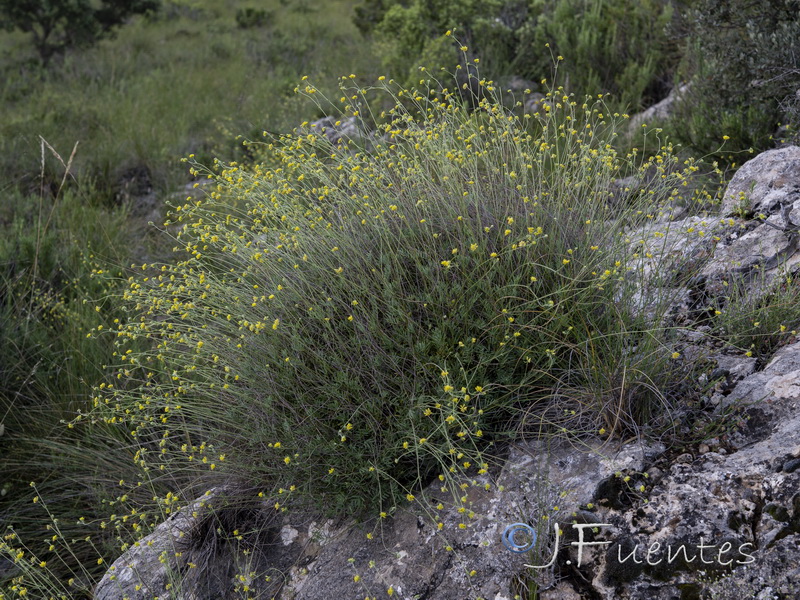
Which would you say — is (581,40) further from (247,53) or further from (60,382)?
(247,53)

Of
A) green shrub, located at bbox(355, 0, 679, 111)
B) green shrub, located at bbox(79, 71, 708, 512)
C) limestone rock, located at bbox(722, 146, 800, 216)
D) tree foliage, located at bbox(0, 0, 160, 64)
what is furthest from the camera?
tree foliage, located at bbox(0, 0, 160, 64)

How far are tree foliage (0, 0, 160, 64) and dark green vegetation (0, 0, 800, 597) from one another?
18.1 ft

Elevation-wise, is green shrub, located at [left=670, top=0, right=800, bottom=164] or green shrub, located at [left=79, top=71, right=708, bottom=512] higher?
green shrub, located at [left=670, top=0, right=800, bottom=164]

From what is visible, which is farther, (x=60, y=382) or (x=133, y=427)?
(x=60, y=382)

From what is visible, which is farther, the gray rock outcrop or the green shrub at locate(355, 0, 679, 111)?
the green shrub at locate(355, 0, 679, 111)

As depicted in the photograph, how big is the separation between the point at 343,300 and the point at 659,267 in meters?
1.27

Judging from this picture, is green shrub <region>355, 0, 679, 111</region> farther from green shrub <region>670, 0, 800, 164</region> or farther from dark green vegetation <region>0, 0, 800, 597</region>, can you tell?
green shrub <region>670, 0, 800, 164</region>

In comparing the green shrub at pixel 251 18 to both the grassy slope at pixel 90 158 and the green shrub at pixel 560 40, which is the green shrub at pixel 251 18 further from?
the green shrub at pixel 560 40

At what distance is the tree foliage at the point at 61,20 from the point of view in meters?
10.1

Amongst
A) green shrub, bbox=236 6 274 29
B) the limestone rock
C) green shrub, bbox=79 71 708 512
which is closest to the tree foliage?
green shrub, bbox=236 6 274 29

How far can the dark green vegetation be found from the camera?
104 inches

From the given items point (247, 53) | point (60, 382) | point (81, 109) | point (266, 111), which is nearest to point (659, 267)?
A: point (60, 382)

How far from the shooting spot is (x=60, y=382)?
4.12 metres

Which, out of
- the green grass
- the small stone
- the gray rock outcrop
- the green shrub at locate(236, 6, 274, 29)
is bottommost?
the gray rock outcrop
